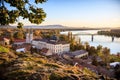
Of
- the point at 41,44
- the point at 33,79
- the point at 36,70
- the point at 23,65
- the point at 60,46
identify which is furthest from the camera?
the point at 41,44

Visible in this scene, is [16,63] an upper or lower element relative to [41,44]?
upper

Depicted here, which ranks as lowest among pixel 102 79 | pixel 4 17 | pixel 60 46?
pixel 60 46

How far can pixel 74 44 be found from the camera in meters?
26.6

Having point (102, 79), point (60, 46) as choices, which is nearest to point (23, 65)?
point (102, 79)

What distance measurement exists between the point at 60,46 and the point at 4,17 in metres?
22.5

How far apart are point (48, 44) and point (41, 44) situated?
5.22ft

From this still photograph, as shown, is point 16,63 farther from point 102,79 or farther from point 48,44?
point 48,44

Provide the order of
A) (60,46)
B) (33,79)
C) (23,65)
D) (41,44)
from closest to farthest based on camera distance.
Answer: (33,79)
(23,65)
(60,46)
(41,44)

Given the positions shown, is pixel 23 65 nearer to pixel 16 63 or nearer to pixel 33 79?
pixel 16 63

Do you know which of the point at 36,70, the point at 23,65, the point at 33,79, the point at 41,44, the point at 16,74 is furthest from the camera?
the point at 41,44

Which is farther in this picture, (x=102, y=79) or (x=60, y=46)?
(x=60, y=46)

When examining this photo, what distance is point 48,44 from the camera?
26688mm

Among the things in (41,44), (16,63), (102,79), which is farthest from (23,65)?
(41,44)

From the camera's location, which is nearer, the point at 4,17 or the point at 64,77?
the point at 64,77
